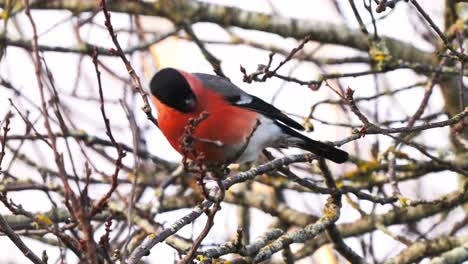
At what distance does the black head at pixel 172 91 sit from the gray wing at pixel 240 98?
1.26 ft

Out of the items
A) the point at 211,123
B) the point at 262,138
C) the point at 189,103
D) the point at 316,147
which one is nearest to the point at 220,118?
the point at 211,123

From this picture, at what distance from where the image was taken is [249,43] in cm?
598

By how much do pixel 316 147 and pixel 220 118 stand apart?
60 cm

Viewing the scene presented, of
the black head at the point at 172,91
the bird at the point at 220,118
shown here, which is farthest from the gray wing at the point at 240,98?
the black head at the point at 172,91

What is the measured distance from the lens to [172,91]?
156 inches

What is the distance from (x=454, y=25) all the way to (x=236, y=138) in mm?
1799

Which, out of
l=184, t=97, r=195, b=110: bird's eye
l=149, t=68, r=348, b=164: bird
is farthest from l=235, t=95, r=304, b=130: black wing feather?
l=184, t=97, r=195, b=110: bird's eye

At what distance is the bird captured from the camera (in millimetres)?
3947

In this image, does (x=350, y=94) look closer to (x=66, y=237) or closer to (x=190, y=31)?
(x=66, y=237)

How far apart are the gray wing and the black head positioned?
38 centimetres

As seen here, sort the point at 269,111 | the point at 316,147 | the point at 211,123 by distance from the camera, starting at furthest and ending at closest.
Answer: the point at 269,111, the point at 316,147, the point at 211,123

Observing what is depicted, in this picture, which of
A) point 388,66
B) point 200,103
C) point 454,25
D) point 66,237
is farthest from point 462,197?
point 66,237

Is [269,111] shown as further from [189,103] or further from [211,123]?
[189,103]

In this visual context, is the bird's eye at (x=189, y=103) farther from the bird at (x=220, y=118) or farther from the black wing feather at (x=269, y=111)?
the black wing feather at (x=269, y=111)
